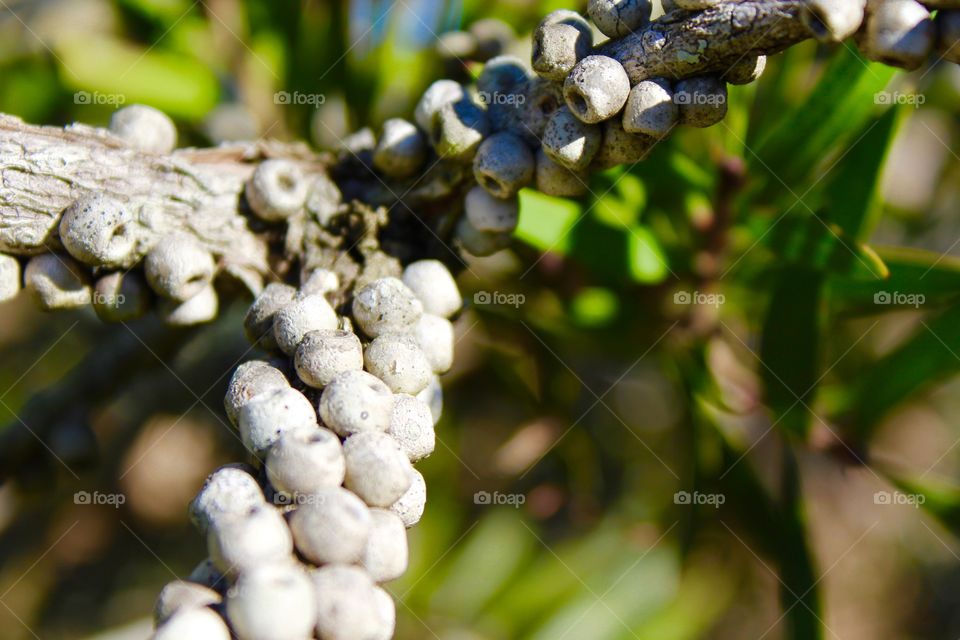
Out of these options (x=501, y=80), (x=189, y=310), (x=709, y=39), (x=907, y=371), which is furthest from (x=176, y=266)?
(x=907, y=371)

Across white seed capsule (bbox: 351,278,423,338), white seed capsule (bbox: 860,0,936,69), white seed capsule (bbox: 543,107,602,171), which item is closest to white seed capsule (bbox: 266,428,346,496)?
white seed capsule (bbox: 351,278,423,338)

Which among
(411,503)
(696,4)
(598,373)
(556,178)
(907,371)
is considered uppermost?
(696,4)

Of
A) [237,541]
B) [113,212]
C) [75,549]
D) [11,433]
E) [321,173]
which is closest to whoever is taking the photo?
[237,541]

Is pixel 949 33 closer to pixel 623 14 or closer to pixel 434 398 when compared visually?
pixel 623 14

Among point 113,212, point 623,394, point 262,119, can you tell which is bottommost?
point 623,394

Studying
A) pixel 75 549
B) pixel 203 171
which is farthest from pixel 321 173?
pixel 75 549

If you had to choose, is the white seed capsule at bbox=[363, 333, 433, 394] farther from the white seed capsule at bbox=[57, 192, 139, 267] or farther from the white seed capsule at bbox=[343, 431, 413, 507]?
the white seed capsule at bbox=[57, 192, 139, 267]

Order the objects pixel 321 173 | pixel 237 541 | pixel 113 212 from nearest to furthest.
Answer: pixel 237 541 → pixel 113 212 → pixel 321 173

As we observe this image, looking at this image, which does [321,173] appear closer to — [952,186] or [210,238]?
[210,238]
